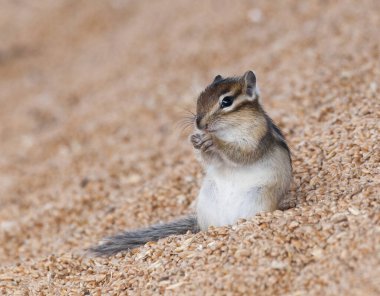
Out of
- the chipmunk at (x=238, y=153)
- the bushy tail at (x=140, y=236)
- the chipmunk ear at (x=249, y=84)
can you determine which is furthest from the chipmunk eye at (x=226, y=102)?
the bushy tail at (x=140, y=236)

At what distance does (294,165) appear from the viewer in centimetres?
580

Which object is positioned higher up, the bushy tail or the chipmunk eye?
the chipmunk eye

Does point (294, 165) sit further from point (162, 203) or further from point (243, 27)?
point (243, 27)

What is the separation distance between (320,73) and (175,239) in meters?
3.77

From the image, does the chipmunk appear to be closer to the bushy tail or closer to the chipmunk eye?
the chipmunk eye

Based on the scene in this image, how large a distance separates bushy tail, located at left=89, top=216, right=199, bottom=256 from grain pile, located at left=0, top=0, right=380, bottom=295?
0.30ft

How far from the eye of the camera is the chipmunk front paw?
4.72 m

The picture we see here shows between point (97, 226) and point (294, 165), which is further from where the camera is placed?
point (97, 226)

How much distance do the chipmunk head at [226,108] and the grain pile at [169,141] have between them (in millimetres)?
646

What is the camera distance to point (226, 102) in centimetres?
468

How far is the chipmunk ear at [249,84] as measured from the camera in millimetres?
4742

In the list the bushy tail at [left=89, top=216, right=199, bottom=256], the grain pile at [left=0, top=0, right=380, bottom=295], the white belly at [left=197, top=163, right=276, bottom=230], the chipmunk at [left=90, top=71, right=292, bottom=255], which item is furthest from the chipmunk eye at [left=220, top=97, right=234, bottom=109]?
the bushy tail at [left=89, top=216, right=199, bottom=256]

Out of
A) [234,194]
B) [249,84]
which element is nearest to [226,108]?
[249,84]

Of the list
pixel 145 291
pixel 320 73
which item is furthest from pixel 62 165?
pixel 145 291
